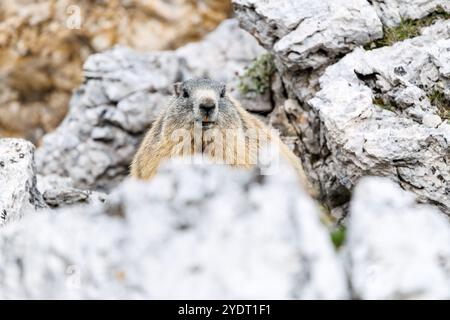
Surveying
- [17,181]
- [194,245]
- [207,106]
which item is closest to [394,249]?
[194,245]

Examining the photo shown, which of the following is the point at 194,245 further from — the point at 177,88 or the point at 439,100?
the point at 177,88

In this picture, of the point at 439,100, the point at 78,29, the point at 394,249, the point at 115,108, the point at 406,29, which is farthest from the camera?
the point at 78,29

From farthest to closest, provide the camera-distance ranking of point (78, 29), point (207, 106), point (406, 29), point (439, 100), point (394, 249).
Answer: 1. point (78, 29)
2. point (406, 29)
3. point (439, 100)
4. point (207, 106)
5. point (394, 249)

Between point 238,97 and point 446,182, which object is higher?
point 446,182

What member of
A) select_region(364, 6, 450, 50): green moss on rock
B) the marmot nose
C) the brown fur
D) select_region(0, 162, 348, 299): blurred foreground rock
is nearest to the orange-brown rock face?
the brown fur

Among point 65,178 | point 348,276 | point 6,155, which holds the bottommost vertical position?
point 65,178

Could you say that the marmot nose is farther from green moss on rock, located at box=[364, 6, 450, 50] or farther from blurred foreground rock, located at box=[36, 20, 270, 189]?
blurred foreground rock, located at box=[36, 20, 270, 189]

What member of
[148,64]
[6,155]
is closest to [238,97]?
[148,64]
